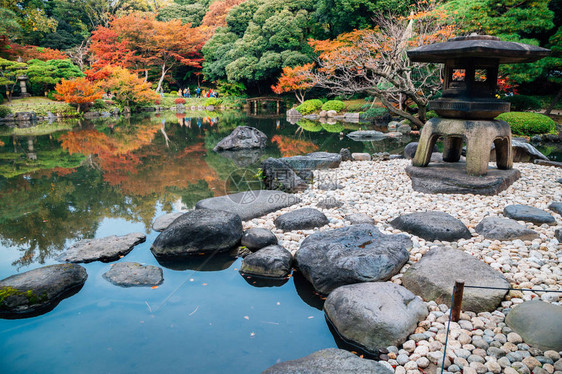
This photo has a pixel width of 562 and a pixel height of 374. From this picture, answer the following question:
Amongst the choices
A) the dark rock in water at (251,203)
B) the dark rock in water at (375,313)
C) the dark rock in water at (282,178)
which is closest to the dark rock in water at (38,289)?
the dark rock in water at (251,203)

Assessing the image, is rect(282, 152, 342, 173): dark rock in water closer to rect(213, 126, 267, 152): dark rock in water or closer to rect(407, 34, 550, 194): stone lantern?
rect(407, 34, 550, 194): stone lantern

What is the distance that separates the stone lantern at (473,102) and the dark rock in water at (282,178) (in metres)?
2.22

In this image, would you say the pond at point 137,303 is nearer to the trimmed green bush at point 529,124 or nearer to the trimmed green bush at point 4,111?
the trimmed green bush at point 529,124

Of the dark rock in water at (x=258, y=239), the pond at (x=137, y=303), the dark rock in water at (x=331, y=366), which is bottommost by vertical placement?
the pond at (x=137, y=303)

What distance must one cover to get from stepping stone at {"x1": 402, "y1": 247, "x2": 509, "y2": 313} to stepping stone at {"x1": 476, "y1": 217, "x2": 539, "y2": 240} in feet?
2.96

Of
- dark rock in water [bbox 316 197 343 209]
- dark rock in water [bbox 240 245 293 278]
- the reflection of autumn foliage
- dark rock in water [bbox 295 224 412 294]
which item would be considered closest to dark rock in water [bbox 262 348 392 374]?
dark rock in water [bbox 295 224 412 294]

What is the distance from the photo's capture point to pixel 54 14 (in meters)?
32.4

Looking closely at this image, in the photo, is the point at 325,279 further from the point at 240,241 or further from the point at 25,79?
the point at 25,79

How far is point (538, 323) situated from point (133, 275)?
Answer: 353cm

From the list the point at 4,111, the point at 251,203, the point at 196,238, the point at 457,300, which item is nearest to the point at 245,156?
the point at 251,203

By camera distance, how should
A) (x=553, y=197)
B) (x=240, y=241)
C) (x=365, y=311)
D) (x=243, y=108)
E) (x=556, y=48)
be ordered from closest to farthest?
(x=365, y=311), (x=240, y=241), (x=553, y=197), (x=556, y=48), (x=243, y=108)

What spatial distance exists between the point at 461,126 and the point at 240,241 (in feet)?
12.6

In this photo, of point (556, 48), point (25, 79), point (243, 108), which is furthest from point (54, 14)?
point (556, 48)

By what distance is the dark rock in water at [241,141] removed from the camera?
11570mm
